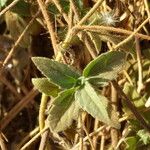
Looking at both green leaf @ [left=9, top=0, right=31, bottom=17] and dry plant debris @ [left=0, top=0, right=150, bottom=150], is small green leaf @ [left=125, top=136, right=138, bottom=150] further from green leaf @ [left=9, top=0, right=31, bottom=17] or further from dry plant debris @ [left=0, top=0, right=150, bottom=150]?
green leaf @ [left=9, top=0, right=31, bottom=17]

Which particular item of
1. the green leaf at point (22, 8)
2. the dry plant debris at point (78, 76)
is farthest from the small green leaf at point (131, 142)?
the green leaf at point (22, 8)

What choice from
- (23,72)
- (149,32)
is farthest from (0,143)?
(149,32)

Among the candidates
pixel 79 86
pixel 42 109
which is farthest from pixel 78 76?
pixel 42 109

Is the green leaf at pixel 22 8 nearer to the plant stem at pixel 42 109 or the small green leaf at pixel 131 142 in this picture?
the plant stem at pixel 42 109

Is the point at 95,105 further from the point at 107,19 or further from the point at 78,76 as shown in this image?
the point at 107,19

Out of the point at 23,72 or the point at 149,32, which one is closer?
the point at 149,32

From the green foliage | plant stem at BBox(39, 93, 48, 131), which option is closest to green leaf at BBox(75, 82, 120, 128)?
the green foliage

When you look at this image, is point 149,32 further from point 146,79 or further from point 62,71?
point 62,71
